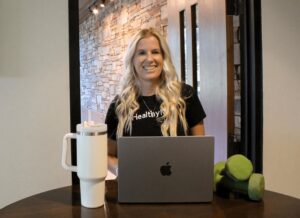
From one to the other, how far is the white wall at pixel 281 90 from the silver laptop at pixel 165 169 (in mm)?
1190

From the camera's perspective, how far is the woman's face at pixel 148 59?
1.75 meters

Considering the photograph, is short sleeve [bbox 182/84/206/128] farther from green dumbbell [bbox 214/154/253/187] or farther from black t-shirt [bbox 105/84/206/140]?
green dumbbell [bbox 214/154/253/187]

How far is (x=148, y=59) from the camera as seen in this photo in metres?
1.74

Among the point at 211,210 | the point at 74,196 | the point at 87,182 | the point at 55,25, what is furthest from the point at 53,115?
the point at 211,210

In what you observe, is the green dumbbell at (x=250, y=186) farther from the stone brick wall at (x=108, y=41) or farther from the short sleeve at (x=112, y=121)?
the stone brick wall at (x=108, y=41)

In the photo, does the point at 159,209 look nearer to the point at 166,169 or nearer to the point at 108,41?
the point at 166,169

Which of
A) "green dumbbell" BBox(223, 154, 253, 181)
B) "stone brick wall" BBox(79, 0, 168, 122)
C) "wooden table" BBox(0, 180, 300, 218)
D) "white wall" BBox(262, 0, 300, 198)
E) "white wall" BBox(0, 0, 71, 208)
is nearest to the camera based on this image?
"wooden table" BBox(0, 180, 300, 218)

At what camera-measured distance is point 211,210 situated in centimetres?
106

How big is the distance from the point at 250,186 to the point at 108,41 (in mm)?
4568

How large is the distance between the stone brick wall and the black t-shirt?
1.79m

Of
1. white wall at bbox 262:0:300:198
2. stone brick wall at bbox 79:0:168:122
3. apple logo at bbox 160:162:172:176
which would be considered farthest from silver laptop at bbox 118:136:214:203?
stone brick wall at bbox 79:0:168:122

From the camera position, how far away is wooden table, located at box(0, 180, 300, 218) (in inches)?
40.6

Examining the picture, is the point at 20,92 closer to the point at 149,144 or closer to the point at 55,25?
the point at 55,25

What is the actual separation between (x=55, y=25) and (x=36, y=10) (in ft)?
0.35
